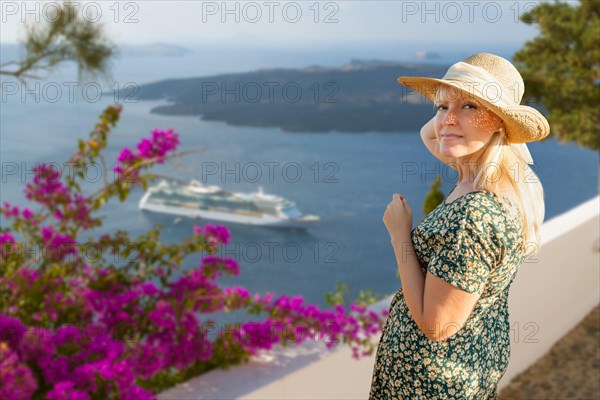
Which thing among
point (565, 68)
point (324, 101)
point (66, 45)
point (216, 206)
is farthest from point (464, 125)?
point (324, 101)

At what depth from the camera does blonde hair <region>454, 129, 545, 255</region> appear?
1.10 meters

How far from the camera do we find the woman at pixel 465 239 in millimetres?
1034

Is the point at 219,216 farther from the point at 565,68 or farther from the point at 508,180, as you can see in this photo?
the point at 508,180

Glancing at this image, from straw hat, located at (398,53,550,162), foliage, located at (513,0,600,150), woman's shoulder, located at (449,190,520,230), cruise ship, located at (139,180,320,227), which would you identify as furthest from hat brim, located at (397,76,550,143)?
cruise ship, located at (139,180,320,227)

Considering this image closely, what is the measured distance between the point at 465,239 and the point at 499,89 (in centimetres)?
25

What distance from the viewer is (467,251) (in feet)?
3.36

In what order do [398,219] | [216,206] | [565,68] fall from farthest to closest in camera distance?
[216,206], [565,68], [398,219]

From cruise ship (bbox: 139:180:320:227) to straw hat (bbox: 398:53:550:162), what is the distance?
4942 mm

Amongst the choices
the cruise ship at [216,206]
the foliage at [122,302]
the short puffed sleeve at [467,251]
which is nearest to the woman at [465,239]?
the short puffed sleeve at [467,251]

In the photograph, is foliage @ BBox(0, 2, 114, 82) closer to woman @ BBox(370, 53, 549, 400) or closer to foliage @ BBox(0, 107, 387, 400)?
foliage @ BBox(0, 107, 387, 400)

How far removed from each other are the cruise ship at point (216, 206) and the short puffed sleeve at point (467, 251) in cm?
499

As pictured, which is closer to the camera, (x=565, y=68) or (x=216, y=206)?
(x=565, y=68)

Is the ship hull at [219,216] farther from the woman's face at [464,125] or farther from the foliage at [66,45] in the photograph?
the woman's face at [464,125]

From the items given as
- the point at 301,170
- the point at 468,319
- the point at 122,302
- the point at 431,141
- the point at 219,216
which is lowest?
the point at 301,170
